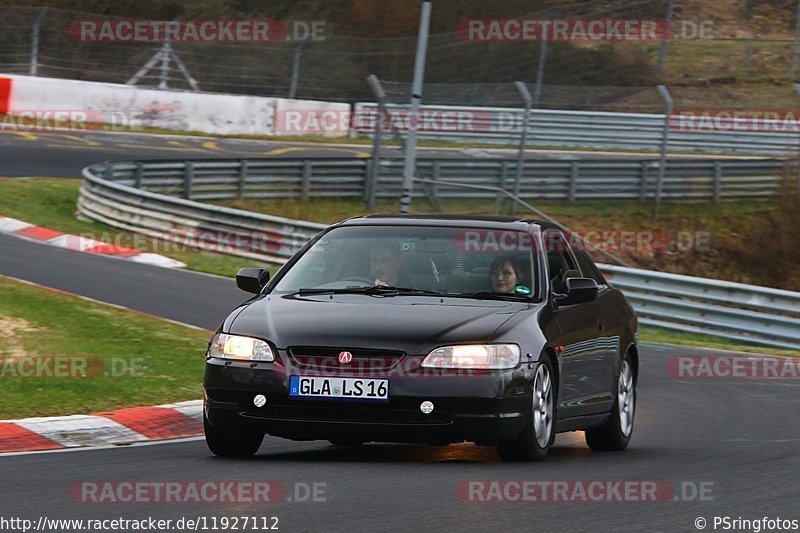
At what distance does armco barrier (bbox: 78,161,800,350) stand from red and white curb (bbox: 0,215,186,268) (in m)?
1.42

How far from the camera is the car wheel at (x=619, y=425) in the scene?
9711 millimetres

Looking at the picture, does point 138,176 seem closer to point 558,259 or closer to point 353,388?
point 558,259

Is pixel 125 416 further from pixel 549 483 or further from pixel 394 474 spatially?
pixel 549 483

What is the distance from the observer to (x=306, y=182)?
27.8m

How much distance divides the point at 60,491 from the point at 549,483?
7.67 ft

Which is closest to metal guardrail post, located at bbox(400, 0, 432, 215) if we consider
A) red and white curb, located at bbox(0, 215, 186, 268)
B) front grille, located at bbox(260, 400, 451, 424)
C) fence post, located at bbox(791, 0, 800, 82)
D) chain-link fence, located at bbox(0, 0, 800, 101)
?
red and white curb, located at bbox(0, 215, 186, 268)

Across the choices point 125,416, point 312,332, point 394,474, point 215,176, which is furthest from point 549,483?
point 215,176

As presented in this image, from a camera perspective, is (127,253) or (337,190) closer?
(127,253)

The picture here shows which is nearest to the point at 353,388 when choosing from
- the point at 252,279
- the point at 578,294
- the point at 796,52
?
the point at 252,279

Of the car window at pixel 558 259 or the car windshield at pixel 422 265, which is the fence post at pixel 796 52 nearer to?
the car window at pixel 558 259

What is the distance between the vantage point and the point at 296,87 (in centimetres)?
3600

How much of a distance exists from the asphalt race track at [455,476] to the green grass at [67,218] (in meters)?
11.2

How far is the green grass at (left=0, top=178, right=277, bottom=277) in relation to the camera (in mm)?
22781

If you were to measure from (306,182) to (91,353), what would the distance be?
1511 centimetres
